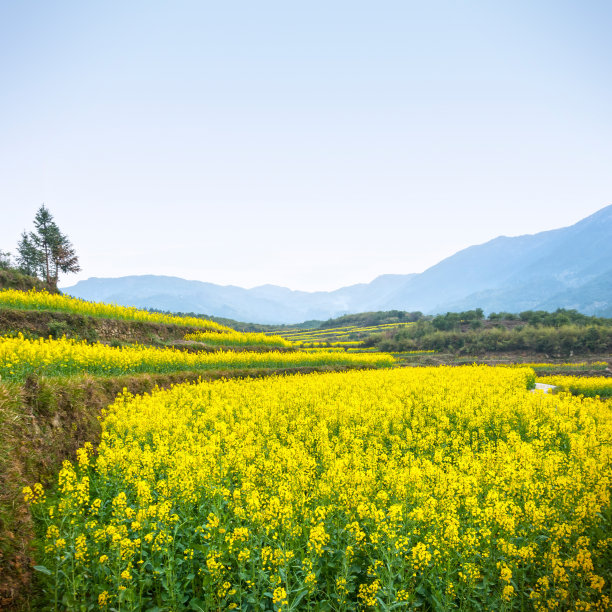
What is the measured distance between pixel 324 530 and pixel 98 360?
46.7ft

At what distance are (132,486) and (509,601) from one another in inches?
266

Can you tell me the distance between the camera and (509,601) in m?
4.54

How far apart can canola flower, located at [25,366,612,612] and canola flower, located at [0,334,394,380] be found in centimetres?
478

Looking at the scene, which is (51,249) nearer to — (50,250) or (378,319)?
(50,250)

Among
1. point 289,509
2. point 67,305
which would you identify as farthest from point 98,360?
point 289,509

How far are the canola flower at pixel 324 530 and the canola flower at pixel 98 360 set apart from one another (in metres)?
4.78

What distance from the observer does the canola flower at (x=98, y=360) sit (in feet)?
39.8

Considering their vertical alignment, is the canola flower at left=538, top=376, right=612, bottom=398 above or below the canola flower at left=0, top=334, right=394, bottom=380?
below

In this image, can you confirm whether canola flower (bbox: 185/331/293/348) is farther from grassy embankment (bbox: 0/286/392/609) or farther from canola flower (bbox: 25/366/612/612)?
canola flower (bbox: 25/366/612/612)

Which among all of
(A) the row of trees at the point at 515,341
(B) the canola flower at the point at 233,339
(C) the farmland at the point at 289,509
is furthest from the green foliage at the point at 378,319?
(C) the farmland at the point at 289,509

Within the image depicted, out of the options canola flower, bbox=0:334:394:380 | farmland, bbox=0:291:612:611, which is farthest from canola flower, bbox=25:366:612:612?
canola flower, bbox=0:334:394:380

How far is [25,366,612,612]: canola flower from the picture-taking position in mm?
4570

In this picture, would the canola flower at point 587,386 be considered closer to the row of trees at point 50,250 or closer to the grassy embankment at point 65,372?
the grassy embankment at point 65,372

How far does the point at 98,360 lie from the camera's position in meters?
16.0
